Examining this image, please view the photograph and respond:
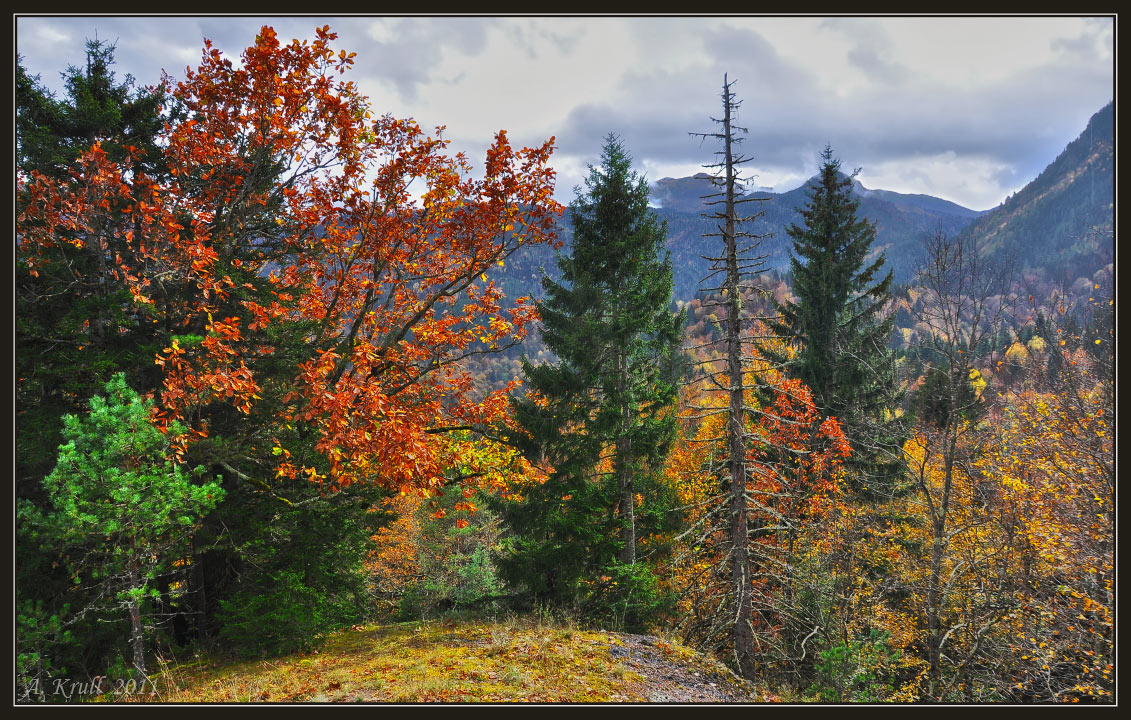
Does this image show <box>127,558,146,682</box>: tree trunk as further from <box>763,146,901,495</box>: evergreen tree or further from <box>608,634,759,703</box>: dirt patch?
<box>763,146,901,495</box>: evergreen tree

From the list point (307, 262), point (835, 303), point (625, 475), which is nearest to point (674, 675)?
point (625, 475)

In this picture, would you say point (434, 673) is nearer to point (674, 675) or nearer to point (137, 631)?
point (674, 675)

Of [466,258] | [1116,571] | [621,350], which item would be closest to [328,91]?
[466,258]

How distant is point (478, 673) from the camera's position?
21.2 ft

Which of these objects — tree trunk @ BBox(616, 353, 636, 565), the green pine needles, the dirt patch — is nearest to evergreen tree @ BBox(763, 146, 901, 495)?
tree trunk @ BBox(616, 353, 636, 565)

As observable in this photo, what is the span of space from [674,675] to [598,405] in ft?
23.1

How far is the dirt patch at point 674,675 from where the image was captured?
21.0 ft

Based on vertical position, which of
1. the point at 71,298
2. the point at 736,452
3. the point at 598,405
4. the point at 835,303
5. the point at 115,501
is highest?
the point at 835,303

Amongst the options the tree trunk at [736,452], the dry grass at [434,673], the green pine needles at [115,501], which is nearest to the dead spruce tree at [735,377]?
the tree trunk at [736,452]

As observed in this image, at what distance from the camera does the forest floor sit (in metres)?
5.92

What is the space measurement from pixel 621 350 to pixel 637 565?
5442 millimetres

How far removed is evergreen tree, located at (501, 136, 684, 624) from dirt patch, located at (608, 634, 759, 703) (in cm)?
389

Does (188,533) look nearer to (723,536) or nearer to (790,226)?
(723,536)

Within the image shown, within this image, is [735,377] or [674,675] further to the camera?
[735,377]
